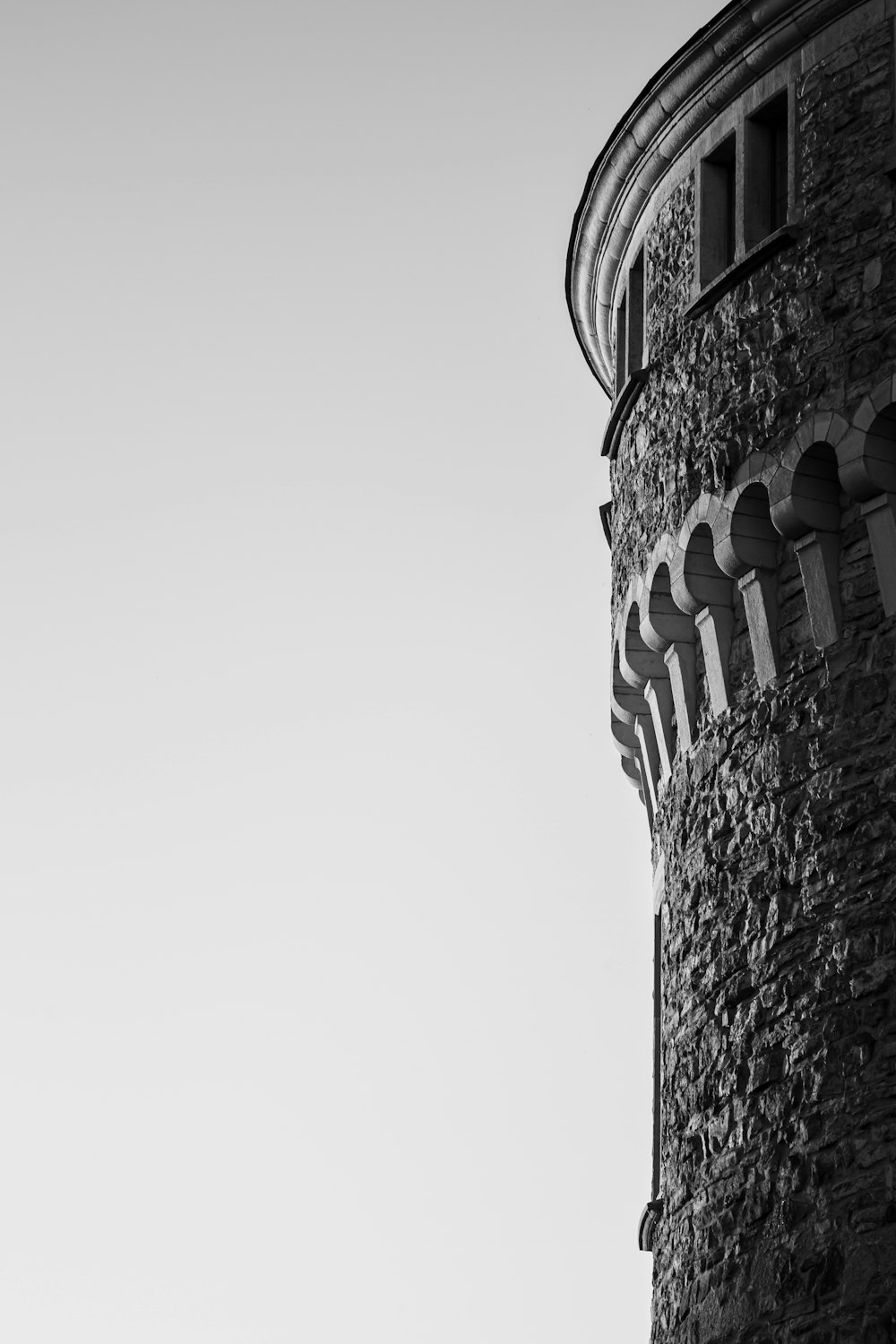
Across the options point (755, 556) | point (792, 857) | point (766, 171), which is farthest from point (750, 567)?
point (766, 171)

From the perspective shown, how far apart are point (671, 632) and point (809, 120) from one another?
113 inches

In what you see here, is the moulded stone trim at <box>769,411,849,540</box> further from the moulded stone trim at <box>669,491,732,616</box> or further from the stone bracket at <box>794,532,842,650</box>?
the moulded stone trim at <box>669,491,732,616</box>

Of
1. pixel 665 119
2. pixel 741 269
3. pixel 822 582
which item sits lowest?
pixel 822 582

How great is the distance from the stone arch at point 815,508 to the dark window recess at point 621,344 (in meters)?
2.44

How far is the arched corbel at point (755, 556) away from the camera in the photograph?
35.9ft

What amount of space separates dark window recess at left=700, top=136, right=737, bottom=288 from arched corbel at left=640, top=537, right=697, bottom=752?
63.9 inches

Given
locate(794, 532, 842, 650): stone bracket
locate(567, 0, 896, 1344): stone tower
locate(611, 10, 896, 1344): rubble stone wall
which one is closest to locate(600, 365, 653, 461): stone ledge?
locate(567, 0, 896, 1344): stone tower

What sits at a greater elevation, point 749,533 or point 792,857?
point 749,533

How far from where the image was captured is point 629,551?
12625 mm

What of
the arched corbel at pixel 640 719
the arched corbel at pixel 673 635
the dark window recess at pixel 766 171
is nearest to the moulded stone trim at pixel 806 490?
the arched corbel at pixel 673 635

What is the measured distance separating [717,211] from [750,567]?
2.42m

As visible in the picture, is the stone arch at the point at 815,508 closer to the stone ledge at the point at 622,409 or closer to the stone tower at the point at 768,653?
the stone tower at the point at 768,653

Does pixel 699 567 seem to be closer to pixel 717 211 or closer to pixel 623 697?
pixel 623 697

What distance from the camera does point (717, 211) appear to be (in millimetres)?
12266
